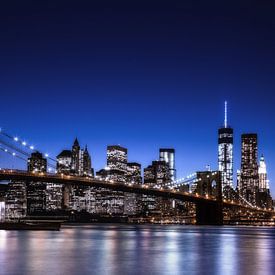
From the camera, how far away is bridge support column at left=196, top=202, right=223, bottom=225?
97.3 metres

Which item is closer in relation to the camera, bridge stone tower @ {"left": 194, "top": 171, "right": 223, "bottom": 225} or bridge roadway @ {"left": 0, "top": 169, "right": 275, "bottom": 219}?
bridge roadway @ {"left": 0, "top": 169, "right": 275, "bottom": 219}

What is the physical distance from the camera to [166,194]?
91.0 metres

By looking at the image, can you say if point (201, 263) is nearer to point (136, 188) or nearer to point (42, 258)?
point (42, 258)

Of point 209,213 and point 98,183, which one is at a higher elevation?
point 98,183

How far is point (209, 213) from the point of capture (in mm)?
99688

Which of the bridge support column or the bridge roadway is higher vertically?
the bridge roadway

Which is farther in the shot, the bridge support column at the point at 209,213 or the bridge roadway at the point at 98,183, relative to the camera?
the bridge support column at the point at 209,213

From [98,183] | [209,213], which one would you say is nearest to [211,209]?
[209,213]

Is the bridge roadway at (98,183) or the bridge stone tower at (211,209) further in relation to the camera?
the bridge stone tower at (211,209)

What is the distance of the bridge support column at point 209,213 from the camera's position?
97312mm

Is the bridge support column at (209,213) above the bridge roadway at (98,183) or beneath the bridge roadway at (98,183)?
beneath

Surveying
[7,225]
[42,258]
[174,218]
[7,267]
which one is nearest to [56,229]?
[7,225]

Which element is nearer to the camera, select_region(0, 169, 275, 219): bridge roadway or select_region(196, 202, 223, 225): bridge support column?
select_region(0, 169, 275, 219): bridge roadway

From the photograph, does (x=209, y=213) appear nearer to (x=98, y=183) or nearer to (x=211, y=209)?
(x=211, y=209)
